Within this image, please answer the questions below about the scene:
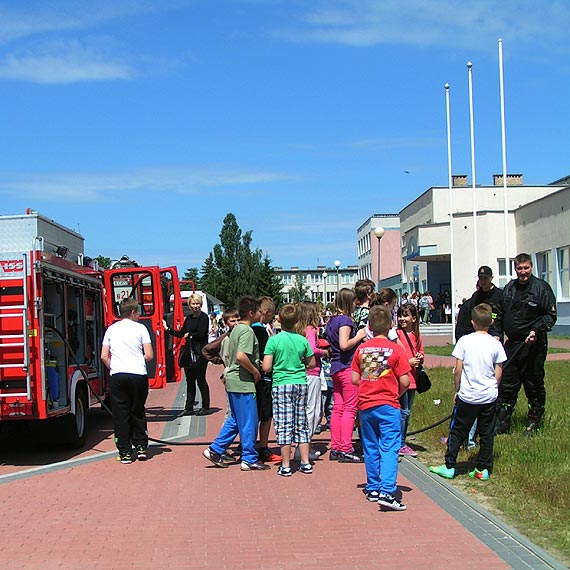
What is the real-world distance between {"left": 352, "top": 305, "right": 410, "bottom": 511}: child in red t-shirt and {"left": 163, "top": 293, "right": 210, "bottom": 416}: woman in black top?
648cm

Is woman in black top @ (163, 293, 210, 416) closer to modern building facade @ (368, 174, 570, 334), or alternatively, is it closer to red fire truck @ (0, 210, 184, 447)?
red fire truck @ (0, 210, 184, 447)

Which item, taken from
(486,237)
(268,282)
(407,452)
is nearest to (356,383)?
(407,452)

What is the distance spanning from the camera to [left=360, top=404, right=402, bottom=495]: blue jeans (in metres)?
6.61

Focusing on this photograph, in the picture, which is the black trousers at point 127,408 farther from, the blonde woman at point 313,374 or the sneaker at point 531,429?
the sneaker at point 531,429

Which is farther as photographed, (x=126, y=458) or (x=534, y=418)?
(x=534, y=418)

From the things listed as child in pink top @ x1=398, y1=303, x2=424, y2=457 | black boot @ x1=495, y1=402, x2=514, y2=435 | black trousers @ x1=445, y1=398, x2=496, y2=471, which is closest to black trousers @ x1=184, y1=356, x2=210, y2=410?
child in pink top @ x1=398, y1=303, x2=424, y2=457

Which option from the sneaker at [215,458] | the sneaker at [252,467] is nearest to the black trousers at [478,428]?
the sneaker at [252,467]

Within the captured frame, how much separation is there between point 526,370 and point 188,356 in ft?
19.4

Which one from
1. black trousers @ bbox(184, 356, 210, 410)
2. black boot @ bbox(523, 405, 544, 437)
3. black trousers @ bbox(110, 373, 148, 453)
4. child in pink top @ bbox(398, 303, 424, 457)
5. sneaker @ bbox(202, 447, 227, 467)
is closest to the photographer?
sneaker @ bbox(202, 447, 227, 467)

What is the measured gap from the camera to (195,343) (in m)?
13.4

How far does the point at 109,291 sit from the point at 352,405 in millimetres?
5501

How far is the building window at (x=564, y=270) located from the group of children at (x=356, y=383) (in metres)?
28.4

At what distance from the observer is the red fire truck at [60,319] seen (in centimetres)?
860

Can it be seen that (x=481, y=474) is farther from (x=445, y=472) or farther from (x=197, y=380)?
(x=197, y=380)
